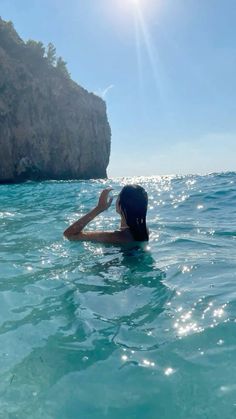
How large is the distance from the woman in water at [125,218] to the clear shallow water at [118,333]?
0.23 metres

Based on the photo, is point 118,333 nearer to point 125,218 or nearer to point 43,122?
point 125,218

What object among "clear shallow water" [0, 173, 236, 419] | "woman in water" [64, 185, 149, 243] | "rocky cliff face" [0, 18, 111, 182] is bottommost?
"clear shallow water" [0, 173, 236, 419]

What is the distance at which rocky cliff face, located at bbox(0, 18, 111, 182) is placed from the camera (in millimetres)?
48938

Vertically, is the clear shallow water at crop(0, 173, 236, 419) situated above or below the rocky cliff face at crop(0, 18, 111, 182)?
below

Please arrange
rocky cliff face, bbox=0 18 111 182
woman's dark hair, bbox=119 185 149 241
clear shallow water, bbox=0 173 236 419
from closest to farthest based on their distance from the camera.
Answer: clear shallow water, bbox=0 173 236 419, woman's dark hair, bbox=119 185 149 241, rocky cliff face, bbox=0 18 111 182

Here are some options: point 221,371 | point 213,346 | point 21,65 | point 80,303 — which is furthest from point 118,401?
point 21,65

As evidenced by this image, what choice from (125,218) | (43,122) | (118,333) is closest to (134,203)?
(125,218)

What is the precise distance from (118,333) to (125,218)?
7.08ft

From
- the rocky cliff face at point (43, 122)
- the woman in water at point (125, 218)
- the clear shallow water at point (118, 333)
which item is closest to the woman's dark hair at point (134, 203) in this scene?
the woman in water at point (125, 218)

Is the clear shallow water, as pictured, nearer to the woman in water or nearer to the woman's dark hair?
the woman in water

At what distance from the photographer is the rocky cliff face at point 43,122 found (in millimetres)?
48938

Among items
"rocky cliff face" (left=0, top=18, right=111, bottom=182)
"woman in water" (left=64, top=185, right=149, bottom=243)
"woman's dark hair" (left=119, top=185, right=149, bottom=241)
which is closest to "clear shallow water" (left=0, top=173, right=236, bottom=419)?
"woman in water" (left=64, top=185, right=149, bottom=243)

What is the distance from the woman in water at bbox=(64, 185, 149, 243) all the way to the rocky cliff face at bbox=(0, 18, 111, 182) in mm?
44429

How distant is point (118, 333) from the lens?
279 cm
